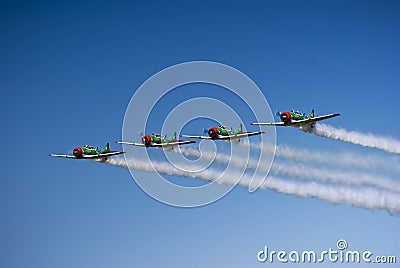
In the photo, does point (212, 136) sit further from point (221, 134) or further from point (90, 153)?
point (90, 153)

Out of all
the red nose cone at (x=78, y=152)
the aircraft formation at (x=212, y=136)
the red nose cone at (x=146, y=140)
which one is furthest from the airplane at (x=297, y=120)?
the red nose cone at (x=78, y=152)

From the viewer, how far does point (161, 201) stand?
80.0 metres

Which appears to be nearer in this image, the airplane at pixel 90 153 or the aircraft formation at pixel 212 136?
the aircraft formation at pixel 212 136

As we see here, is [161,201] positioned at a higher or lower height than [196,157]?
lower

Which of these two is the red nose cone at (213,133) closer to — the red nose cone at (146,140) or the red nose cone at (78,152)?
the red nose cone at (146,140)

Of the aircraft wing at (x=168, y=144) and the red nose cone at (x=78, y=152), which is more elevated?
the aircraft wing at (x=168, y=144)

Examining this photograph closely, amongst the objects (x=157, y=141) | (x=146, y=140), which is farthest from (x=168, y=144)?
(x=146, y=140)

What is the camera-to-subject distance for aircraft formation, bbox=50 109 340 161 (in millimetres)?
77869

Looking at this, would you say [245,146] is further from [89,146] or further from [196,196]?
[89,146]

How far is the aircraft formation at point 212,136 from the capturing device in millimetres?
77869

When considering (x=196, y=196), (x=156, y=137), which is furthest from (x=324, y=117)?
(x=156, y=137)

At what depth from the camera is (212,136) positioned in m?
83.5

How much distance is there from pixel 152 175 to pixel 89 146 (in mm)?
10115

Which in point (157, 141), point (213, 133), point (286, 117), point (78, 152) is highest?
point (157, 141)
